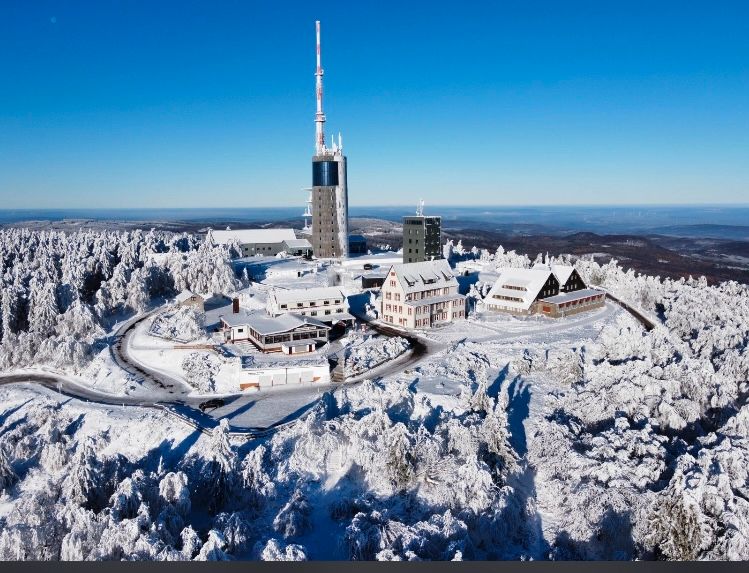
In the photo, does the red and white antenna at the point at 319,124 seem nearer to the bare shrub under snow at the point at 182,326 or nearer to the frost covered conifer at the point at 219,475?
the bare shrub under snow at the point at 182,326

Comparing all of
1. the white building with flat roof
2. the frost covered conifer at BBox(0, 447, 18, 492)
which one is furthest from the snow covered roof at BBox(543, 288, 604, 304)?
the frost covered conifer at BBox(0, 447, 18, 492)

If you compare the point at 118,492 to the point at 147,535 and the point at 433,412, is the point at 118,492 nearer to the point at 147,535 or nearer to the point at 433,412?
the point at 147,535

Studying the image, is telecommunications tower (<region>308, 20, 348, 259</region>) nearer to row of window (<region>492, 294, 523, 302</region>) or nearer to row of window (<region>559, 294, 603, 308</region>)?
row of window (<region>492, 294, 523, 302</region>)

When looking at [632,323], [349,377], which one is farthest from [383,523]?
[632,323]

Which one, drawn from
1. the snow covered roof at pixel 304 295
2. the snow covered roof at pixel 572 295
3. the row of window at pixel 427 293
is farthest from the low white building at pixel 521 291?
the snow covered roof at pixel 304 295

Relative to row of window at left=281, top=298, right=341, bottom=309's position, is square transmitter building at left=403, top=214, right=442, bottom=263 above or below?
above

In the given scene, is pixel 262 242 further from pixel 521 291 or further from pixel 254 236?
pixel 521 291

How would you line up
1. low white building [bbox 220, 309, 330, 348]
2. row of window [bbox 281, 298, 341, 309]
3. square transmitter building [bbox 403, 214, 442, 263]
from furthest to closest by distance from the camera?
square transmitter building [bbox 403, 214, 442, 263], row of window [bbox 281, 298, 341, 309], low white building [bbox 220, 309, 330, 348]
